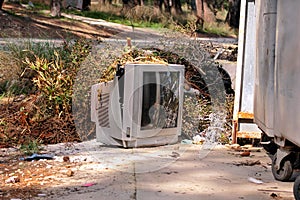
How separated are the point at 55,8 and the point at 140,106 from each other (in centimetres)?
2035

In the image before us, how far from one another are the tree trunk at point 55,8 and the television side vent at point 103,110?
19.4 metres

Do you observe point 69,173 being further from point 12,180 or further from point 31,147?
point 31,147

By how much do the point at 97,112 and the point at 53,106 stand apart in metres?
0.85

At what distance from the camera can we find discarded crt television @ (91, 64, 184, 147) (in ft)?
18.0

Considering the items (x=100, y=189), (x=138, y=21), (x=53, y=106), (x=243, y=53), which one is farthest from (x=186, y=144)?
(x=138, y=21)

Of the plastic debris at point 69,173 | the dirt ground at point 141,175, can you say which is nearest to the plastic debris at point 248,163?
the dirt ground at point 141,175

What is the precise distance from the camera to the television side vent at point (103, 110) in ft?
18.9

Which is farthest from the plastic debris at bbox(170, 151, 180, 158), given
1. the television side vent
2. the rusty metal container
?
the rusty metal container

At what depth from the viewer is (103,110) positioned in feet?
19.1

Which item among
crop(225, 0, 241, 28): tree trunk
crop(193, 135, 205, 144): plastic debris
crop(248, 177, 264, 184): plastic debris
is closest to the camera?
crop(248, 177, 264, 184): plastic debris

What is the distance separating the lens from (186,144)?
6102 millimetres

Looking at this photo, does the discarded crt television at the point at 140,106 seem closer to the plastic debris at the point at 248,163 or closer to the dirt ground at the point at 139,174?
the dirt ground at the point at 139,174

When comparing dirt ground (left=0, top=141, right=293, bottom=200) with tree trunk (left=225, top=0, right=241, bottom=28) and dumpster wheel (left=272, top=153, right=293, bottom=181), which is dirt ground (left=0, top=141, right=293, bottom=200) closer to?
dumpster wheel (left=272, top=153, right=293, bottom=181)

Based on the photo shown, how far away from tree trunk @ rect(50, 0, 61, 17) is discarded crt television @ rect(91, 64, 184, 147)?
1932cm
